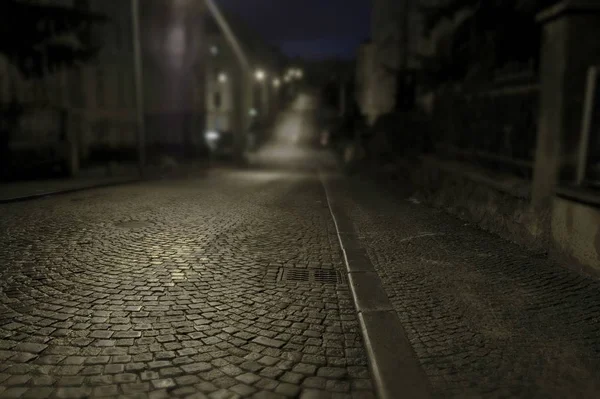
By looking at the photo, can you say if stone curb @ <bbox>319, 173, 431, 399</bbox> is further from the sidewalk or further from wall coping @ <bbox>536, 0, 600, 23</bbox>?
the sidewalk

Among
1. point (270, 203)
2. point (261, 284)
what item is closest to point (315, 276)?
point (261, 284)

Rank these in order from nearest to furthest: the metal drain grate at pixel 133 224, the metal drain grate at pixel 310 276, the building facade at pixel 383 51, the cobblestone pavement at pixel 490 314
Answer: the cobblestone pavement at pixel 490 314 → the metal drain grate at pixel 310 276 → the metal drain grate at pixel 133 224 → the building facade at pixel 383 51

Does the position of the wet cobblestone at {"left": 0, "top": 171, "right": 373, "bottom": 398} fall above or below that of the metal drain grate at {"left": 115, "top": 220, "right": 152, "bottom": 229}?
below

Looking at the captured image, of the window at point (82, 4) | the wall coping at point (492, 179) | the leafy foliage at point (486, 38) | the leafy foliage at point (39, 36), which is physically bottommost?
the wall coping at point (492, 179)

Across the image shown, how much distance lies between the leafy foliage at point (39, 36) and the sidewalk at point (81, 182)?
4.71 m

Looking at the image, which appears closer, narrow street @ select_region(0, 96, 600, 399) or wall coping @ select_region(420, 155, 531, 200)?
narrow street @ select_region(0, 96, 600, 399)

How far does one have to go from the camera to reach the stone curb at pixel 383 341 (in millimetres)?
2885

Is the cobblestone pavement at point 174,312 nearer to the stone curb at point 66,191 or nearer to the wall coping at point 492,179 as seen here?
the stone curb at point 66,191

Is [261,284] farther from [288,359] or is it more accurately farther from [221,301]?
[288,359]

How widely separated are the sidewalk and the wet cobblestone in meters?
3.10

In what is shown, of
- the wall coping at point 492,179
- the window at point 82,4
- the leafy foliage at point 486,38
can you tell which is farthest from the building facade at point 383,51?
the wall coping at point 492,179

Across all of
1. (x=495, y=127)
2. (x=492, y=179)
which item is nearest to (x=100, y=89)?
(x=495, y=127)

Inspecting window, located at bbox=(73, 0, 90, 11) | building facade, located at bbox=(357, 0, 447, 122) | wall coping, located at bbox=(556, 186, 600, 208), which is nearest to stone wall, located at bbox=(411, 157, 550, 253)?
wall coping, located at bbox=(556, 186, 600, 208)

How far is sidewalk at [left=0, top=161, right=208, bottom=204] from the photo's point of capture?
10758mm
